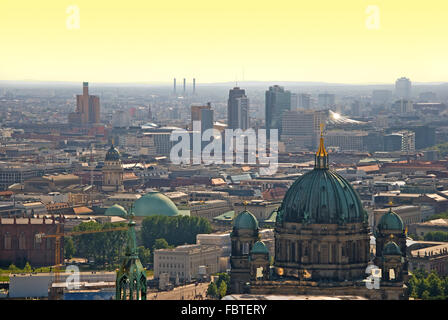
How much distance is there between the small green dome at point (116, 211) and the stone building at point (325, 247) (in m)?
57.5

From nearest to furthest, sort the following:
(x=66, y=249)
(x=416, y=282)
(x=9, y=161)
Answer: (x=416, y=282) → (x=66, y=249) → (x=9, y=161)

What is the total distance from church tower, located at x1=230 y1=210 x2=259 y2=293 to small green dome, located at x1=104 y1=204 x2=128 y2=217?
54.5 meters

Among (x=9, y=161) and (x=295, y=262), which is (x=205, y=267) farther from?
(x=9, y=161)

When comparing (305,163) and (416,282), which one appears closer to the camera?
(416,282)

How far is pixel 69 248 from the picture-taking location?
9881 centimetres

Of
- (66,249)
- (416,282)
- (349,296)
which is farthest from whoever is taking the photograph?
(66,249)

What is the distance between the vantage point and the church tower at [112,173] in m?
152

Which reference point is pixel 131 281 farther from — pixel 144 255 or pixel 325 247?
pixel 144 255

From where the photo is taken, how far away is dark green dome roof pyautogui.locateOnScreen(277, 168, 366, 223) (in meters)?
60.6

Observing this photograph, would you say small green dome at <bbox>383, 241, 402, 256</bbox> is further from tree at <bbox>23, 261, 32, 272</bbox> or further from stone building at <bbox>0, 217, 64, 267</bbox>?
stone building at <bbox>0, 217, 64, 267</bbox>
